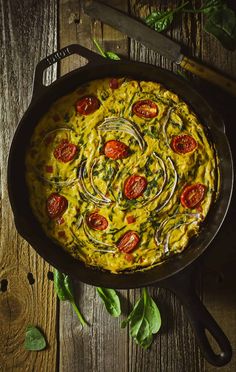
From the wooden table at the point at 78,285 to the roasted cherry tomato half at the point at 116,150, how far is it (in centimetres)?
53

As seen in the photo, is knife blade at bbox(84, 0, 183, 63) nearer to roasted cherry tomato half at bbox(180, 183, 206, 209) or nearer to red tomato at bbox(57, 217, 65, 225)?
roasted cherry tomato half at bbox(180, 183, 206, 209)

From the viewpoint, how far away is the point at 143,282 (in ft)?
8.09

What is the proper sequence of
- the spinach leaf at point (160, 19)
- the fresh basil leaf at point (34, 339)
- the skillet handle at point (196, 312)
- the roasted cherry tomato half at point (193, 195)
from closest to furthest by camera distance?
the skillet handle at point (196, 312) → the roasted cherry tomato half at point (193, 195) → the spinach leaf at point (160, 19) → the fresh basil leaf at point (34, 339)

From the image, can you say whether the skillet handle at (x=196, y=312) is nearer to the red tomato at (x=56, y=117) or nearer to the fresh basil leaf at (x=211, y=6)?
the red tomato at (x=56, y=117)

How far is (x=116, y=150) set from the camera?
2.61 m

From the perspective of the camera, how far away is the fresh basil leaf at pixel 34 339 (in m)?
2.92

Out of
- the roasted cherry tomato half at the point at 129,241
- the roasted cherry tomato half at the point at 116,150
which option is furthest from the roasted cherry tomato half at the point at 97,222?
the roasted cherry tomato half at the point at 116,150

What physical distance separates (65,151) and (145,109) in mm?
430

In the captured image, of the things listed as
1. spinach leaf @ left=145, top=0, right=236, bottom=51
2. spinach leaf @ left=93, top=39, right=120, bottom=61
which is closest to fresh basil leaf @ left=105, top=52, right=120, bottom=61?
spinach leaf @ left=93, top=39, right=120, bottom=61

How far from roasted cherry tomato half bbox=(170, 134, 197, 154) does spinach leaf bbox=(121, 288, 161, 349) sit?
739 mm

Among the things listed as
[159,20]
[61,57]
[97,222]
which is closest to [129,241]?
[97,222]

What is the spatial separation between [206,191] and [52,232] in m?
0.76

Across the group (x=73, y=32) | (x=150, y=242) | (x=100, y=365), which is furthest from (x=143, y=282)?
(x=73, y=32)

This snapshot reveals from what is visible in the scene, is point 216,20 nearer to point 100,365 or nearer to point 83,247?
point 83,247
